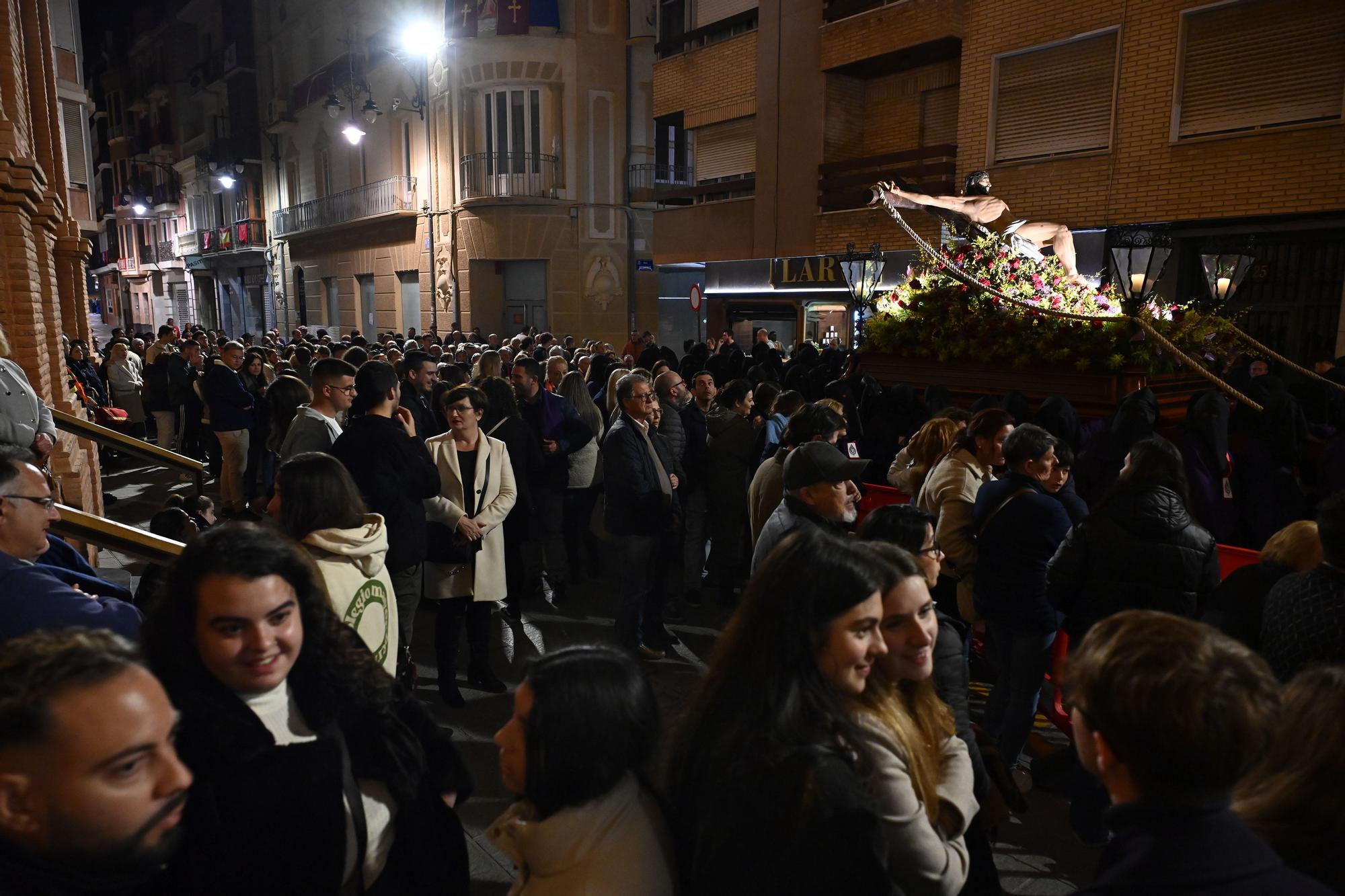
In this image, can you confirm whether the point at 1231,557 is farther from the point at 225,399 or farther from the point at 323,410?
the point at 225,399

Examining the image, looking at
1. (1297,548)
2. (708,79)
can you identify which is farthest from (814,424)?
(708,79)

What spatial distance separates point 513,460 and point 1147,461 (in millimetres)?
4010

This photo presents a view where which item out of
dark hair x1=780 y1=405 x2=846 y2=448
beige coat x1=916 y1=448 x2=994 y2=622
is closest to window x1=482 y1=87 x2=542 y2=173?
dark hair x1=780 y1=405 x2=846 y2=448

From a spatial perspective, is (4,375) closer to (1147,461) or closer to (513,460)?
(513,460)

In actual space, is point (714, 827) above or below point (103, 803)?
below

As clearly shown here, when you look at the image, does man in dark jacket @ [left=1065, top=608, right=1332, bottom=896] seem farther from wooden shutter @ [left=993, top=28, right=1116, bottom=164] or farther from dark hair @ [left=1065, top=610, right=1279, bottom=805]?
wooden shutter @ [left=993, top=28, right=1116, bottom=164]

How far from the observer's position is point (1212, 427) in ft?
17.9

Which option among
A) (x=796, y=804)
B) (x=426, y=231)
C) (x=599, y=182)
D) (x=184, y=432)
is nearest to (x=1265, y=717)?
(x=796, y=804)

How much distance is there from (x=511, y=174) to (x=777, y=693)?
871 inches

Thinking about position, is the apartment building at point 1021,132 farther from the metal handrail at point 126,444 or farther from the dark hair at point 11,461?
the metal handrail at point 126,444

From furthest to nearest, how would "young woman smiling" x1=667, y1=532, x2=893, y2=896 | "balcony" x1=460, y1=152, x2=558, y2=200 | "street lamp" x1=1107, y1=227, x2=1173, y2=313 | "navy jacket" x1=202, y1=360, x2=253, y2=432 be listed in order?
"balcony" x1=460, y1=152, x2=558, y2=200 → "navy jacket" x1=202, y1=360, x2=253, y2=432 → "street lamp" x1=1107, y1=227, x2=1173, y2=313 → "young woman smiling" x1=667, y1=532, x2=893, y2=896

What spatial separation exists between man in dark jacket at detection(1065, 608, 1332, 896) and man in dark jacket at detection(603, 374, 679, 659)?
3.68 m

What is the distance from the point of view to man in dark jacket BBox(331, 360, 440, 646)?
13.4ft

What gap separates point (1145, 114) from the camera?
12.0m
